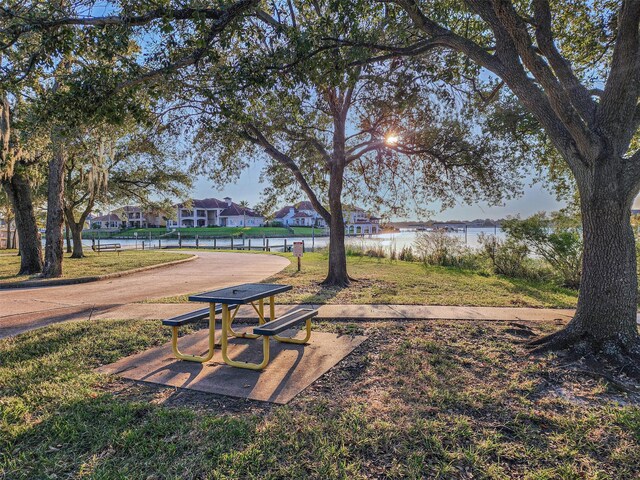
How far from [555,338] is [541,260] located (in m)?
9.59

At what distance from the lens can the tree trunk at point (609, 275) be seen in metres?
4.47

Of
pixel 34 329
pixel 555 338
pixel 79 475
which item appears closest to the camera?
pixel 79 475

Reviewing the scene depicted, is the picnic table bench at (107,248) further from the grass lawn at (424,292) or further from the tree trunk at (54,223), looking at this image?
the grass lawn at (424,292)

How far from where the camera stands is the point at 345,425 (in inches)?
120

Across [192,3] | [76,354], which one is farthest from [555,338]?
[192,3]

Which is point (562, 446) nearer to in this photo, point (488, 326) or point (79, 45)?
point (488, 326)

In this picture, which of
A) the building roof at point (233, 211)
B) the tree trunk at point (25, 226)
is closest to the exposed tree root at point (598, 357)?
the tree trunk at point (25, 226)

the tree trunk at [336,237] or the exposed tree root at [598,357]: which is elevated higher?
the tree trunk at [336,237]

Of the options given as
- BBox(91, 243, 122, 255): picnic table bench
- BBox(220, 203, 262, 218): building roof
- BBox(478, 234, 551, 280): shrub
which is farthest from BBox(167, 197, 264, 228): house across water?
BBox(478, 234, 551, 280): shrub

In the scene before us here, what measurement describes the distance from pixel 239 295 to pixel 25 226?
13057mm

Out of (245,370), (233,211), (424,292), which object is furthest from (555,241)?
(233,211)

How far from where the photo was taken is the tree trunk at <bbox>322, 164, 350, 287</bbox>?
1109 cm

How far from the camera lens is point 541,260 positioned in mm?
13242

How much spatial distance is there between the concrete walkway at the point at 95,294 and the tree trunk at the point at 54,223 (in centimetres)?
169
